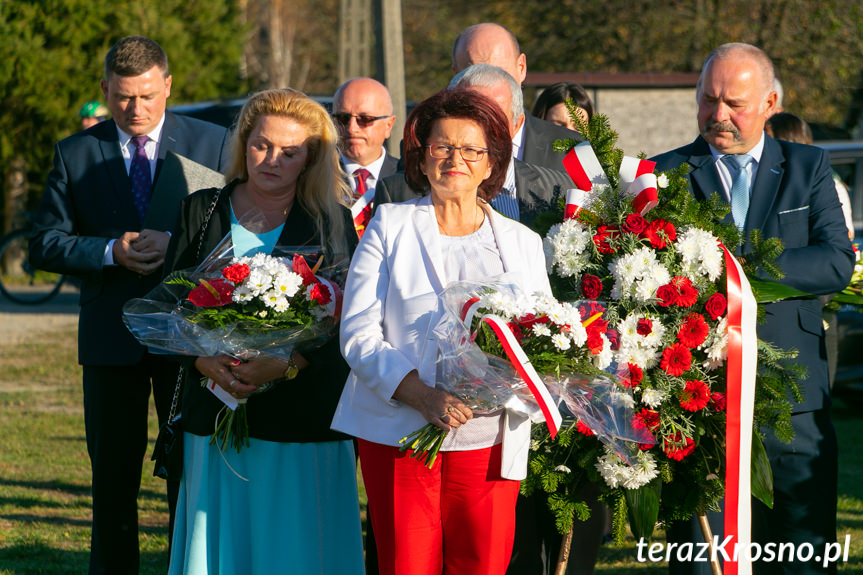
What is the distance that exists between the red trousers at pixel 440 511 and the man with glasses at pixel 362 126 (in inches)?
90.5

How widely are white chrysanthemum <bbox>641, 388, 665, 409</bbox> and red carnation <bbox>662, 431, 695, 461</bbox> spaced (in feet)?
0.43

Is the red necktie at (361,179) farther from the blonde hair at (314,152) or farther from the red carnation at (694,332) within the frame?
the red carnation at (694,332)

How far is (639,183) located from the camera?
3.41 meters

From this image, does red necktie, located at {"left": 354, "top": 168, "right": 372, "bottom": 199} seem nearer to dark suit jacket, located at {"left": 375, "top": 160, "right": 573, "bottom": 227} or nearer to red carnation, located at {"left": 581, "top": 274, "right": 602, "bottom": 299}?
dark suit jacket, located at {"left": 375, "top": 160, "right": 573, "bottom": 227}

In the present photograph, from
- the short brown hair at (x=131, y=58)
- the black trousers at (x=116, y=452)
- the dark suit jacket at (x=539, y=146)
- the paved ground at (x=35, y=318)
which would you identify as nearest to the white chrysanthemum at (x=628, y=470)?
the dark suit jacket at (x=539, y=146)

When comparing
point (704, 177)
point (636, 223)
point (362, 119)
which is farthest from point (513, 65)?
point (636, 223)

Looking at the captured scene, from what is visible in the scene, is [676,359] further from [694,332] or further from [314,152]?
[314,152]

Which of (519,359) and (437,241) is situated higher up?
(437,241)

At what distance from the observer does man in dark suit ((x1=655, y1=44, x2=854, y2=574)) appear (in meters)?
3.85

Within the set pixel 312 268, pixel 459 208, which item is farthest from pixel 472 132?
pixel 312 268

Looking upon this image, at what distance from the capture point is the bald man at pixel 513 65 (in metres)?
4.71

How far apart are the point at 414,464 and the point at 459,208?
0.82 meters

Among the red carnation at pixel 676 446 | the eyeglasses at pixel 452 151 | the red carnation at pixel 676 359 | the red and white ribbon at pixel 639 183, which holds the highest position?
the eyeglasses at pixel 452 151

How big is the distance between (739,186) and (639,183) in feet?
2.39
